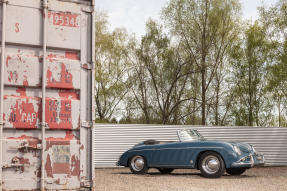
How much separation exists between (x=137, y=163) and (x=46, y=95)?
811 cm

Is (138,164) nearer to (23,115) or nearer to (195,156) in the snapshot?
(195,156)

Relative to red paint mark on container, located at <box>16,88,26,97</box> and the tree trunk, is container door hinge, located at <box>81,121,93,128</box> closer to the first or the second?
red paint mark on container, located at <box>16,88,26,97</box>

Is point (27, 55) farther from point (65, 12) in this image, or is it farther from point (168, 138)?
point (168, 138)

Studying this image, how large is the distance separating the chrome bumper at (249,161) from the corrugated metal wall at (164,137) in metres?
6.34

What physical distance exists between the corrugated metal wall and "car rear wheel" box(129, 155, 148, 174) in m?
4.81

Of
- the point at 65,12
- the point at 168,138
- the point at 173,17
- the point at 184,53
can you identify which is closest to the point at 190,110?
the point at 184,53

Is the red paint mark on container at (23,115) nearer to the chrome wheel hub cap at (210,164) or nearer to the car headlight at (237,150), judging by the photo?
the chrome wheel hub cap at (210,164)

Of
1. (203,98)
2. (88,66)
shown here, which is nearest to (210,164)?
(88,66)

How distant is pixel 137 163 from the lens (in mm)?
14125

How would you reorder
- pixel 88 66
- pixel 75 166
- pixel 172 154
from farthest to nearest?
pixel 172 154 → pixel 88 66 → pixel 75 166

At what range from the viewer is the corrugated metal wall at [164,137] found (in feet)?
62.5

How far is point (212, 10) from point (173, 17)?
9.23 feet

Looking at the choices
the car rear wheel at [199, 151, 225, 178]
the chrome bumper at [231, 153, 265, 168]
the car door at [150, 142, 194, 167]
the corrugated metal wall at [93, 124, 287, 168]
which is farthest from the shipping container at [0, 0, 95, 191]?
the corrugated metal wall at [93, 124, 287, 168]

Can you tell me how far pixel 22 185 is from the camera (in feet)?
20.0
